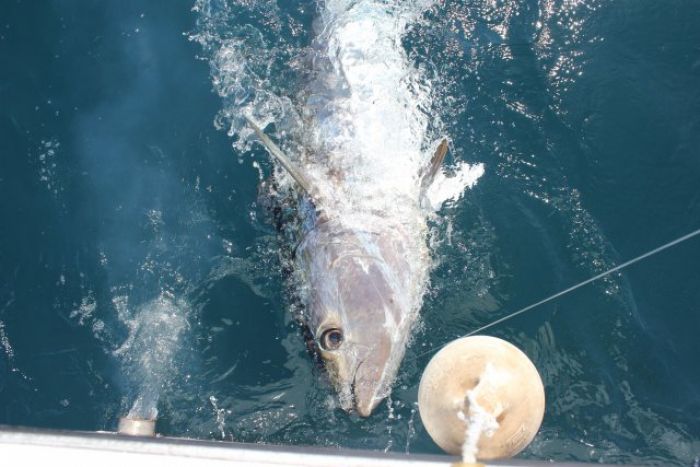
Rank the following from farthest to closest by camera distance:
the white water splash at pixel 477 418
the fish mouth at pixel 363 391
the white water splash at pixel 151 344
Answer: the white water splash at pixel 151 344, the fish mouth at pixel 363 391, the white water splash at pixel 477 418

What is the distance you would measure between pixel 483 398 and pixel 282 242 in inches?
80.4

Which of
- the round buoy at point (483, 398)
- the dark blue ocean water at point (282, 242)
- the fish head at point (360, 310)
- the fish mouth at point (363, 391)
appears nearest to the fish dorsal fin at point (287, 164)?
the fish head at point (360, 310)

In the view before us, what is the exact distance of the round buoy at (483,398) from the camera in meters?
2.25

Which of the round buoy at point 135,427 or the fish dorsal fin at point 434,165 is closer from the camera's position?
the round buoy at point 135,427

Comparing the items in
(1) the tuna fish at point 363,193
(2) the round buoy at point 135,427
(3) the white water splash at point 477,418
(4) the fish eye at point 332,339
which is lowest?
(2) the round buoy at point 135,427

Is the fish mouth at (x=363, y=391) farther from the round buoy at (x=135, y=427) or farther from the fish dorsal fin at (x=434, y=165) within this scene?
the fish dorsal fin at (x=434, y=165)

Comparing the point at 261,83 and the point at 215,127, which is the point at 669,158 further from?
the point at 215,127

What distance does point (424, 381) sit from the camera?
2.45 metres

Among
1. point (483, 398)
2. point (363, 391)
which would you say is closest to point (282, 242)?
point (363, 391)

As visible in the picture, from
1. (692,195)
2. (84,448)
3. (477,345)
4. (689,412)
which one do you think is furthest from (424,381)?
(692,195)

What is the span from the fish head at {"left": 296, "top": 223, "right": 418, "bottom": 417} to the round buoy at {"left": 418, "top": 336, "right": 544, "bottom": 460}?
0.62 metres

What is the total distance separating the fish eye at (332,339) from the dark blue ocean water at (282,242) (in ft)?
2.39

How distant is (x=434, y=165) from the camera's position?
356 cm

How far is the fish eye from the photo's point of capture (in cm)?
306
